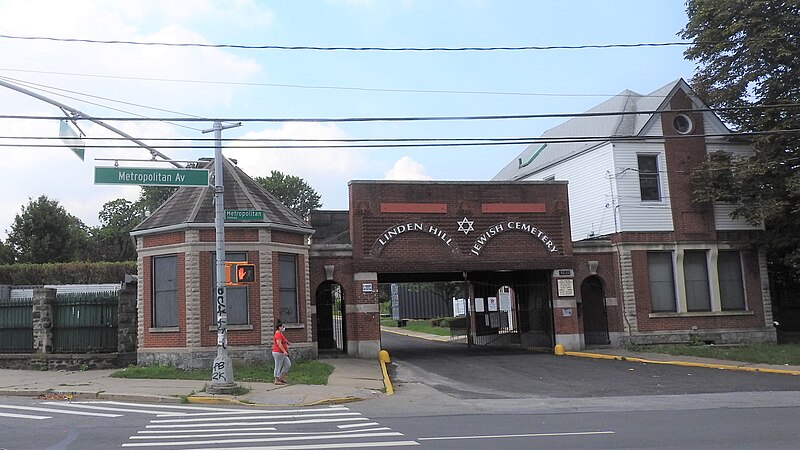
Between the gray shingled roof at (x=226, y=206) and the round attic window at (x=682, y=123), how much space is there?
15464 mm

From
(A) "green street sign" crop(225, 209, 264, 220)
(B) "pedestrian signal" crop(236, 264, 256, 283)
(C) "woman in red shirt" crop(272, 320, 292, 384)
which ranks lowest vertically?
(C) "woman in red shirt" crop(272, 320, 292, 384)

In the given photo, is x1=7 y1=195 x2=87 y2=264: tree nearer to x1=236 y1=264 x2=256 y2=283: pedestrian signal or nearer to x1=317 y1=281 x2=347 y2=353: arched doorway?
x1=317 y1=281 x2=347 y2=353: arched doorway

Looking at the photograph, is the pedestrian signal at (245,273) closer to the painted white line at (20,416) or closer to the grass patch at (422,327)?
the painted white line at (20,416)

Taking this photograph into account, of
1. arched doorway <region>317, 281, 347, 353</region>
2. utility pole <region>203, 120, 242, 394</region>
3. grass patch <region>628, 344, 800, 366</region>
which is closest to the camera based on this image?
utility pole <region>203, 120, 242, 394</region>

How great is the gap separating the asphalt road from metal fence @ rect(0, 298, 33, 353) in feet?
41.3

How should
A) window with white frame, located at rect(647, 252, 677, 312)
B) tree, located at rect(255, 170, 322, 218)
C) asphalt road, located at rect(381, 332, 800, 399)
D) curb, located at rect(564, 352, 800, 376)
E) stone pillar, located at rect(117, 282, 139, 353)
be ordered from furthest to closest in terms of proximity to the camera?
tree, located at rect(255, 170, 322, 218) < window with white frame, located at rect(647, 252, 677, 312) < stone pillar, located at rect(117, 282, 139, 353) < curb, located at rect(564, 352, 800, 376) < asphalt road, located at rect(381, 332, 800, 399)

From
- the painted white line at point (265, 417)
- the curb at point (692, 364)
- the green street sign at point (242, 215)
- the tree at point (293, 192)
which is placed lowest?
the curb at point (692, 364)

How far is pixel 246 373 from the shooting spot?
21375 millimetres

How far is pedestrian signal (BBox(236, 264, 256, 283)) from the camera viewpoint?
17672 mm

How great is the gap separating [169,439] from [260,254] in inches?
504

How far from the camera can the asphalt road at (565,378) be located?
59.3 ft

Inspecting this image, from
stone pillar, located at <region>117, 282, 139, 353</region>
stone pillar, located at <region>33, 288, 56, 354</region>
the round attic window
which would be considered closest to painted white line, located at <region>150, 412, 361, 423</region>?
stone pillar, located at <region>117, 282, 139, 353</region>

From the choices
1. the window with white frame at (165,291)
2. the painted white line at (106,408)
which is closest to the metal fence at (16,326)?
the window with white frame at (165,291)

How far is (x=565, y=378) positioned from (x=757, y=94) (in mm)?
14855
